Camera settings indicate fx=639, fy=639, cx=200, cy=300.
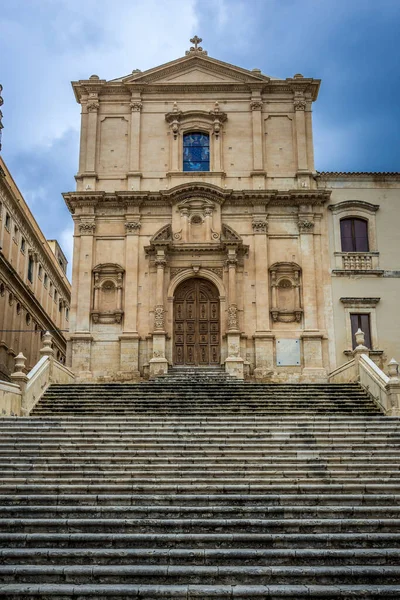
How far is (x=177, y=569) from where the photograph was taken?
8.99 metres

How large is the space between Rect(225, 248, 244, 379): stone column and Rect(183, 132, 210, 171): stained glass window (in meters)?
4.58

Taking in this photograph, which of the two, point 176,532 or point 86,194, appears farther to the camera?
point 86,194

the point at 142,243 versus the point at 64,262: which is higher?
the point at 64,262

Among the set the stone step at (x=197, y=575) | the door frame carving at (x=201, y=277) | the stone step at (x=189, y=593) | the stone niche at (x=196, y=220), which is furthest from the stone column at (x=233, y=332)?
the stone step at (x=189, y=593)

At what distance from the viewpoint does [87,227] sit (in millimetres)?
26672

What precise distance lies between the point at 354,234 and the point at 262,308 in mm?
5163

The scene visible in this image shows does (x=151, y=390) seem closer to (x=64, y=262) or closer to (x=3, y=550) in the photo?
(x=3, y=550)

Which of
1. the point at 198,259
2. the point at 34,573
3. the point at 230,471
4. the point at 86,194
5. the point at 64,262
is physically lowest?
the point at 34,573

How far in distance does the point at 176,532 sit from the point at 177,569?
1.21m

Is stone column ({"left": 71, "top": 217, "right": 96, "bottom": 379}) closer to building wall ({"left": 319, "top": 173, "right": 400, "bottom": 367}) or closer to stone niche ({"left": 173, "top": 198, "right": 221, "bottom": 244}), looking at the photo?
stone niche ({"left": 173, "top": 198, "right": 221, "bottom": 244})

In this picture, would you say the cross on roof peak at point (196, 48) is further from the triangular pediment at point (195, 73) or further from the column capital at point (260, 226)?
the column capital at point (260, 226)

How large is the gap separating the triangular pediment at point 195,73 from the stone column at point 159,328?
839cm

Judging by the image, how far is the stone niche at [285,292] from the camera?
83.7 feet

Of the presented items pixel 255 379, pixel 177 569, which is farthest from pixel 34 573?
pixel 255 379
